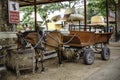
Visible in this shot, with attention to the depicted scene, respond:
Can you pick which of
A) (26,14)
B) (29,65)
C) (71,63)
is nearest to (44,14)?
(26,14)

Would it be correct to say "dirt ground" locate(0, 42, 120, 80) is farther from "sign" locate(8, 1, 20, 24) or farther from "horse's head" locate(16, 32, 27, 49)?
"sign" locate(8, 1, 20, 24)

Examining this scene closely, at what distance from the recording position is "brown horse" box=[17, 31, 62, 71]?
→ 7.21 metres

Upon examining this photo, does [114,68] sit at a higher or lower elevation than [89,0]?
lower

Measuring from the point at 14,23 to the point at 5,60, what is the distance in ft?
4.10

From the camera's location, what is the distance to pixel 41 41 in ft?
24.9

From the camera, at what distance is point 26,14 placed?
27.4m

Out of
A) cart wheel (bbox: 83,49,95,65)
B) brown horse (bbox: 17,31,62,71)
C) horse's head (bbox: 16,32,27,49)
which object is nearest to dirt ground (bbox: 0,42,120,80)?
cart wheel (bbox: 83,49,95,65)

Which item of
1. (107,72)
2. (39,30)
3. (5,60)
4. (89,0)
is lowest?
(107,72)

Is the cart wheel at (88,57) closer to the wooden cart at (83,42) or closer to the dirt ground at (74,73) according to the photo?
the wooden cart at (83,42)

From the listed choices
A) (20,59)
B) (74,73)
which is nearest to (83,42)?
(74,73)

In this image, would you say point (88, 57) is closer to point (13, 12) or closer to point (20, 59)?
point (20, 59)

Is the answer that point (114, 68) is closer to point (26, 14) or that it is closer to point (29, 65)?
point (29, 65)

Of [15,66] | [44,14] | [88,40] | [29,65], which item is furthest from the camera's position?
[44,14]

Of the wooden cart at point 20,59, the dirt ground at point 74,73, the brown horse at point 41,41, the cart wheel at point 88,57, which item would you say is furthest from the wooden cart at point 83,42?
the wooden cart at point 20,59
